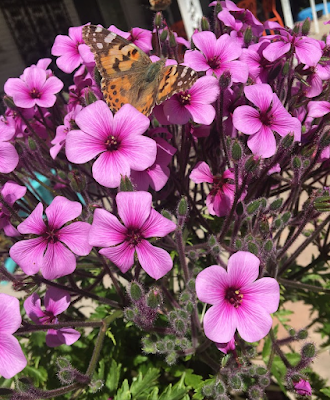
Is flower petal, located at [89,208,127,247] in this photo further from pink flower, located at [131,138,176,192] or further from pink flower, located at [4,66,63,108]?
pink flower, located at [4,66,63,108]

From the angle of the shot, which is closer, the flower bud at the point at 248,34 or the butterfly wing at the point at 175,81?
the butterfly wing at the point at 175,81

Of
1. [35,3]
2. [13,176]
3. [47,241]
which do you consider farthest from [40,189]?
[35,3]

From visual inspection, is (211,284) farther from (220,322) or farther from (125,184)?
(125,184)

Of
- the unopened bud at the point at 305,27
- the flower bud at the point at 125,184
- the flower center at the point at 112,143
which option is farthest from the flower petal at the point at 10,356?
the unopened bud at the point at 305,27

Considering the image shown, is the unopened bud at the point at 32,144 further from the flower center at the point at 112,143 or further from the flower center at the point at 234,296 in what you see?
the flower center at the point at 234,296

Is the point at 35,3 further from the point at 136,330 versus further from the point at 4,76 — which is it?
the point at 136,330

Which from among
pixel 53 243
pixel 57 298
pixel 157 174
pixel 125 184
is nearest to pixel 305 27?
pixel 157 174

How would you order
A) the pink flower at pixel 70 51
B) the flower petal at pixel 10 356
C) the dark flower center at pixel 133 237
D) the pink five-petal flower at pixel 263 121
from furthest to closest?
1. the pink flower at pixel 70 51
2. the pink five-petal flower at pixel 263 121
3. the dark flower center at pixel 133 237
4. the flower petal at pixel 10 356
